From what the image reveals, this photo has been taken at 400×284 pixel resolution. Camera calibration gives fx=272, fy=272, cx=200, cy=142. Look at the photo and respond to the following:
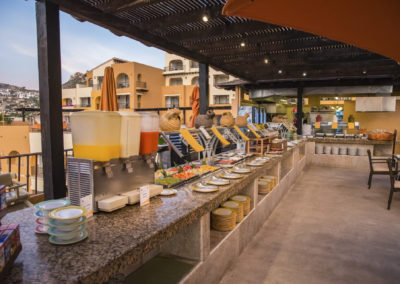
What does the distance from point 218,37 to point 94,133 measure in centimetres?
340

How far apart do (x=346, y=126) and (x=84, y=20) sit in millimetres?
9163

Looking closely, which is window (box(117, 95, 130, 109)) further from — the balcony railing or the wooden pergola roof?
the wooden pergola roof

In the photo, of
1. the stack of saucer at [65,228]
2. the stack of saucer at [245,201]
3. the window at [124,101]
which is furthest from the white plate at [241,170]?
the window at [124,101]

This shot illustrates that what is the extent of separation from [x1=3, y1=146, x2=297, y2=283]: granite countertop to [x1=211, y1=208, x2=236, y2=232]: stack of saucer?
2.03 ft

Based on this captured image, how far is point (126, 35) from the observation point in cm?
378

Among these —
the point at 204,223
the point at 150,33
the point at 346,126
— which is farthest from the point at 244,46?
the point at 346,126

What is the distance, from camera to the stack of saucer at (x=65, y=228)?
129 cm

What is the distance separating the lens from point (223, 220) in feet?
8.52

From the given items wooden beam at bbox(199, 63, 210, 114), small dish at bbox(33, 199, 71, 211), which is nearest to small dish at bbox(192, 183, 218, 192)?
small dish at bbox(33, 199, 71, 211)

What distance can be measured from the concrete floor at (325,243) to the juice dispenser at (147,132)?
4.65 ft

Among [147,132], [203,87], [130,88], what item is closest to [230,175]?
[147,132]

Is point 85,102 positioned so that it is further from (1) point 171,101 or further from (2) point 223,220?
(2) point 223,220

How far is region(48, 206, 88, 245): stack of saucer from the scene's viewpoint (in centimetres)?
129

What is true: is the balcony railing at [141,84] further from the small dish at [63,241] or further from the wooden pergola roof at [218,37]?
the small dish at [63,241]
